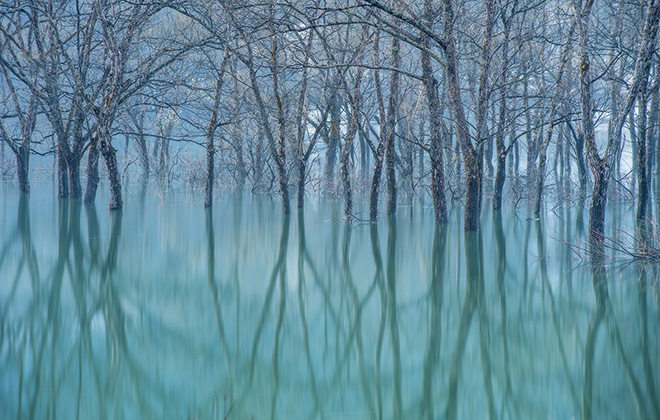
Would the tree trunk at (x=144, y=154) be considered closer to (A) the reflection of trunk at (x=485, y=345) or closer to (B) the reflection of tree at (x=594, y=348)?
(A) the reflection of trunk at (x=485, y=345)

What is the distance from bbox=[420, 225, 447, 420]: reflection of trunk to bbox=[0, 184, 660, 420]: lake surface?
0.07 feet

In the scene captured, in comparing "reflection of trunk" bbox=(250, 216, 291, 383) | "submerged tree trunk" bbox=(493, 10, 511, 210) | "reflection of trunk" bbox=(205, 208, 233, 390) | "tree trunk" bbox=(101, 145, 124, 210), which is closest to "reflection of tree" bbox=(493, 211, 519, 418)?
"reflection of trunk" bbox=(250, 216, 291, 383)

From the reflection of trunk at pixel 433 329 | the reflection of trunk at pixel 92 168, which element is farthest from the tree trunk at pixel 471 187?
the reflection of trunk at pixel 92 168

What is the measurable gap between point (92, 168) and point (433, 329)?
1745cm

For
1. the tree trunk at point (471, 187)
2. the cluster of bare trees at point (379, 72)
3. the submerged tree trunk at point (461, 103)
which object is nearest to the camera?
the cluster of bare trees at point (379, 72)

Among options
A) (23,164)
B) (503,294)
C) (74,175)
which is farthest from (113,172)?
(503,294)

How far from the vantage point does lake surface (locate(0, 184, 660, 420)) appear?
4.14 meters

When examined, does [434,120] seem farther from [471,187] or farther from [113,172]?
[113,172]

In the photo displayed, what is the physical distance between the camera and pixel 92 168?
20438 mm

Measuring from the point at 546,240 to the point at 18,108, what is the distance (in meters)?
20.9

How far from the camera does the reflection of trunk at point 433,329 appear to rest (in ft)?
13.9

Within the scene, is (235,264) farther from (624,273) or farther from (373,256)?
(624,273)

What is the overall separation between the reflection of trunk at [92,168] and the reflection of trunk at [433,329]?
1325 centimetres

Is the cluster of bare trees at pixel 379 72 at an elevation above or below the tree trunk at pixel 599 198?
above
